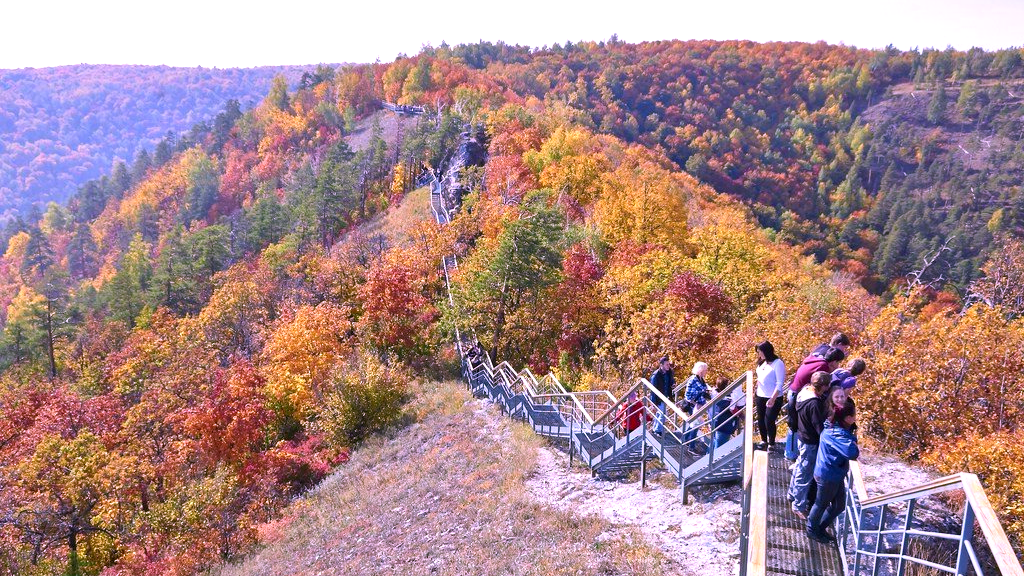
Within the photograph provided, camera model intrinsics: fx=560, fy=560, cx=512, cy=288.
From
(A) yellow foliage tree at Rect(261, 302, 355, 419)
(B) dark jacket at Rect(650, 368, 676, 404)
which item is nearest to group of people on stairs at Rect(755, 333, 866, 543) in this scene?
(B) dark jacket at Rect(650, 368, 676, 404)

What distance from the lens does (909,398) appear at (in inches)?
468

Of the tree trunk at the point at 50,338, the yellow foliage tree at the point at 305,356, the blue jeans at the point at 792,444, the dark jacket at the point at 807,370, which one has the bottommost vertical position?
the tree trunk at the point at 50,338

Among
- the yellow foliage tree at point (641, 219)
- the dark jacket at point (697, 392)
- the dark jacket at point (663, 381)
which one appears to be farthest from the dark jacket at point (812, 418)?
the yellow foliage tree at point (641, 219)

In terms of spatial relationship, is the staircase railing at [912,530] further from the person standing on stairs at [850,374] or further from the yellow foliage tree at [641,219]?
the yellow foliage tree at [641,219]

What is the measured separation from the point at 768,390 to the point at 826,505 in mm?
2227

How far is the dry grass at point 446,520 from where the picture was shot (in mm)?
9039

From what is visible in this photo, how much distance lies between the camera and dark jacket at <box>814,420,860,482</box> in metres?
5.96

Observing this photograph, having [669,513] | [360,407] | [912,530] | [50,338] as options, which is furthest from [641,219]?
[50,338]

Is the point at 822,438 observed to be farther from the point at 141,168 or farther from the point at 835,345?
the point at 141,168

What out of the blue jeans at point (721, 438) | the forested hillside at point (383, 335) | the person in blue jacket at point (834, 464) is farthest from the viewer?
the forested hillside at point (383, 335)

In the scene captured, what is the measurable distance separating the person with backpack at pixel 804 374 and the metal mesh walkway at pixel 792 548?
820mm

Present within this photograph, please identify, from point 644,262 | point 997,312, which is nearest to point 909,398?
point 997,312

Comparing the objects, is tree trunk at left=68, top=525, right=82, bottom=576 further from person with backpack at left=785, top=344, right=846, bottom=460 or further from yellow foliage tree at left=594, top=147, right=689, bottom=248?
yellow foliage tree at left=594, top=147, right=689, bottom=248

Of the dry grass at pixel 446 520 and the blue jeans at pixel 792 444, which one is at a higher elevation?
the blue jeans at pixel 792 444
